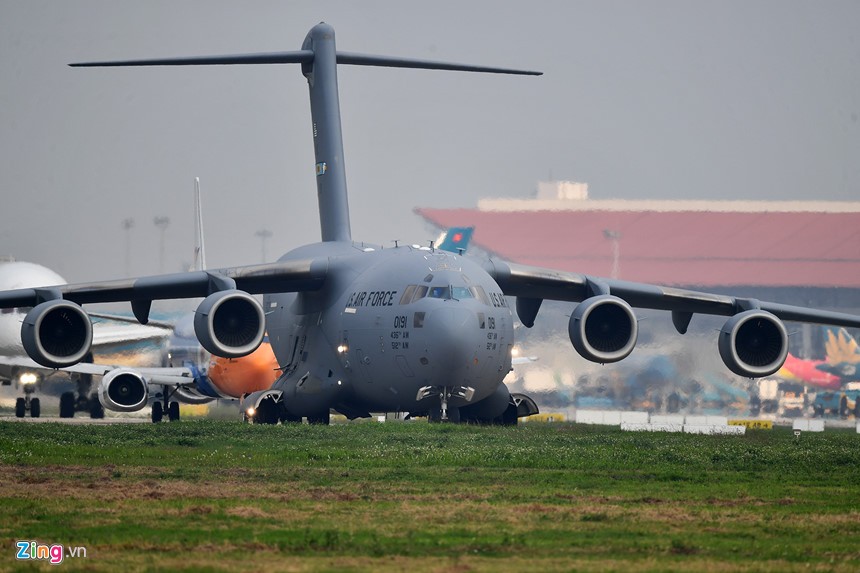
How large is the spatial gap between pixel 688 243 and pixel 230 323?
746 inches

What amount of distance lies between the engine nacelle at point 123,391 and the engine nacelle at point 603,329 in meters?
13.7

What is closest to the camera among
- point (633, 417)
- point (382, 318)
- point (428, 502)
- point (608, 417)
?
point (428, 502)

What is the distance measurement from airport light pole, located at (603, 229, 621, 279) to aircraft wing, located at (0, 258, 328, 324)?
50.1ft

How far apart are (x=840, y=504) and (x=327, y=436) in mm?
10832

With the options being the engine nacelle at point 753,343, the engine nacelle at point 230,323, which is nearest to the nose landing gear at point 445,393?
the engine nacelle at point 230,323

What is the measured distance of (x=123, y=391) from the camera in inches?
1420

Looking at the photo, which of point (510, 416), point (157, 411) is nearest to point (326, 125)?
point (510, 416)

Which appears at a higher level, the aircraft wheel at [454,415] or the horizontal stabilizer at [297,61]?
the horizontal stabilizer at [297,61]

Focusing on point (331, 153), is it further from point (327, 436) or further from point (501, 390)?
point (327, 436)

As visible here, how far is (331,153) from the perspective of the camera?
31.7m

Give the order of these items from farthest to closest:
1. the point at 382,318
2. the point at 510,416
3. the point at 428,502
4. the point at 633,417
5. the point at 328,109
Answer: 1. the point at 633,417
2. the point at 328,109
3. the point at 510,416
4. the point at 382,318
5. the point at 428,502

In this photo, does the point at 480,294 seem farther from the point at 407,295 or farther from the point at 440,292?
the point at 407,295

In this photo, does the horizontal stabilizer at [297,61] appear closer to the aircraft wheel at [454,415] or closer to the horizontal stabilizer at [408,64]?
the horizontal stabilizer at [408,64]

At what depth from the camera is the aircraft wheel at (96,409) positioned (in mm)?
41969
